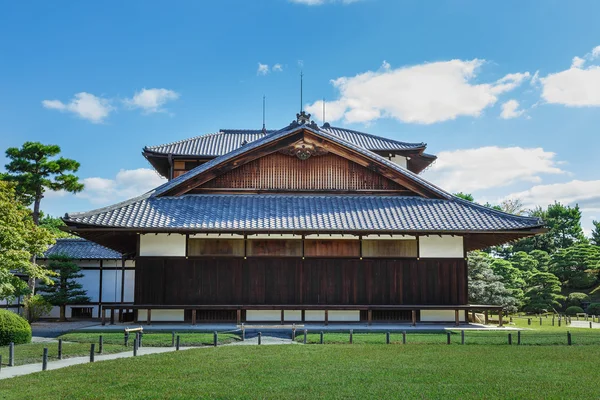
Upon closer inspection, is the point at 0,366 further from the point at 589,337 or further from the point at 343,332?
the point at 589,337

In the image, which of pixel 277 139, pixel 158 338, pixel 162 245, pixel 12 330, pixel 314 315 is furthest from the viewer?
pixel 277 139

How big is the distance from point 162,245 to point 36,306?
33.2 ft

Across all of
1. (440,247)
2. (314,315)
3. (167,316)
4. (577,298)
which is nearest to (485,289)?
(440,247)

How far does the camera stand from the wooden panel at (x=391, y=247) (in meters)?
23.8

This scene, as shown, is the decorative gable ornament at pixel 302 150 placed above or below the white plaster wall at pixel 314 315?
above

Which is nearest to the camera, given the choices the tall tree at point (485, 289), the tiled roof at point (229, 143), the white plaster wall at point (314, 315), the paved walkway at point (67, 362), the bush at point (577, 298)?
the paved walkway at point (67, 362)

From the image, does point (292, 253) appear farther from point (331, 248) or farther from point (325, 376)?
point (325, 376)

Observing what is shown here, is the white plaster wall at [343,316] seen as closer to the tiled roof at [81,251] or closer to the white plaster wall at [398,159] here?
the white plaster wall at [398,159]

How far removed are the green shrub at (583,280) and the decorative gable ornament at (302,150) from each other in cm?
3843

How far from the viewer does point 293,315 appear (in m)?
23.5

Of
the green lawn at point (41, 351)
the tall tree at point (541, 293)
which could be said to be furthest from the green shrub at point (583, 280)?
the green lawn at point (41, 351)

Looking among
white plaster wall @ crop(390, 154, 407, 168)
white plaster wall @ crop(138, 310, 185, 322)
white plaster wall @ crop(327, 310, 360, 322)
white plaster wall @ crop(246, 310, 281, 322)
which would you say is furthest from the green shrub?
white plaster wall @ crop(138, 310, 185, 322)

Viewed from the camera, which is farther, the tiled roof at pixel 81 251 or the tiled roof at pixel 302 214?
the tiled roof at pixel 81 251

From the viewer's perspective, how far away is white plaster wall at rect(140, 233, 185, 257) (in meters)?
23.3
